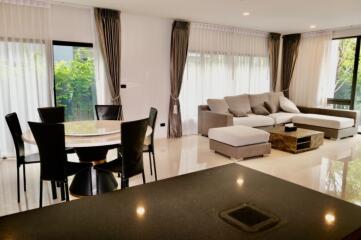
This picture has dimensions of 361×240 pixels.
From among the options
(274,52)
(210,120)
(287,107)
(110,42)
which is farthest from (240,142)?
(274,52)

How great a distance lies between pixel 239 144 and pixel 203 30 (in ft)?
10.6

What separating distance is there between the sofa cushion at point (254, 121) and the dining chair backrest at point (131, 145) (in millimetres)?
3335

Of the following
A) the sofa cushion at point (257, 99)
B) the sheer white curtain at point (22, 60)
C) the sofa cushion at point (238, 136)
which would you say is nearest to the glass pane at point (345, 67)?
the sofa cushion at point (257, 99)

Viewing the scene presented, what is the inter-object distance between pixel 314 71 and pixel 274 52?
1.22 meters

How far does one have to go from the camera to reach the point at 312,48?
7258 mm

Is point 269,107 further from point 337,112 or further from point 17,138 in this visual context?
point 17,138

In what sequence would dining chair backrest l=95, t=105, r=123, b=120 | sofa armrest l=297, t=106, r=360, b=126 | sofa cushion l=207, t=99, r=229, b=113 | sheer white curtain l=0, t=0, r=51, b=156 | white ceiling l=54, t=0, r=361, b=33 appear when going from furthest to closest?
sofa armrest l=297, t=106, r=360, b=126
sofa cushion l=207, t=99, r=229, b=113
white ceiling l=54, t=0, r=361, b=33
sheer white curtain l=0, t=0, r=51, b=156
dining chair backrest l=95, t=105, r=123, b=120

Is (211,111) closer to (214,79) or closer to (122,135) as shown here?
(214,79)

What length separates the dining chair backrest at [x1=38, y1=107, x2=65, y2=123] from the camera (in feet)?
11.7

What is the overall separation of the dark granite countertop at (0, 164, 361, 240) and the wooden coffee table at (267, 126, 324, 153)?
3937 millimetres

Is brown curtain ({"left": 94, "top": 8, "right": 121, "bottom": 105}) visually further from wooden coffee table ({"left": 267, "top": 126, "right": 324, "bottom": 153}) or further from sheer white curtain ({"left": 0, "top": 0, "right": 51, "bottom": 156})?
wooden coffee table ({"left": 267, "top": 126, "right": 324, "bottom": 153})

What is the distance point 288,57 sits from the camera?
775cm

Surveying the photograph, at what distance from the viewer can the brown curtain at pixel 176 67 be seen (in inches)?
230

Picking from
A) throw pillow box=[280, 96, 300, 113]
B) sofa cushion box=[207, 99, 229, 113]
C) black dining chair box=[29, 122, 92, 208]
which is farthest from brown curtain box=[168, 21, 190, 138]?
black dining chair box=[29, 122, 92, 208]
